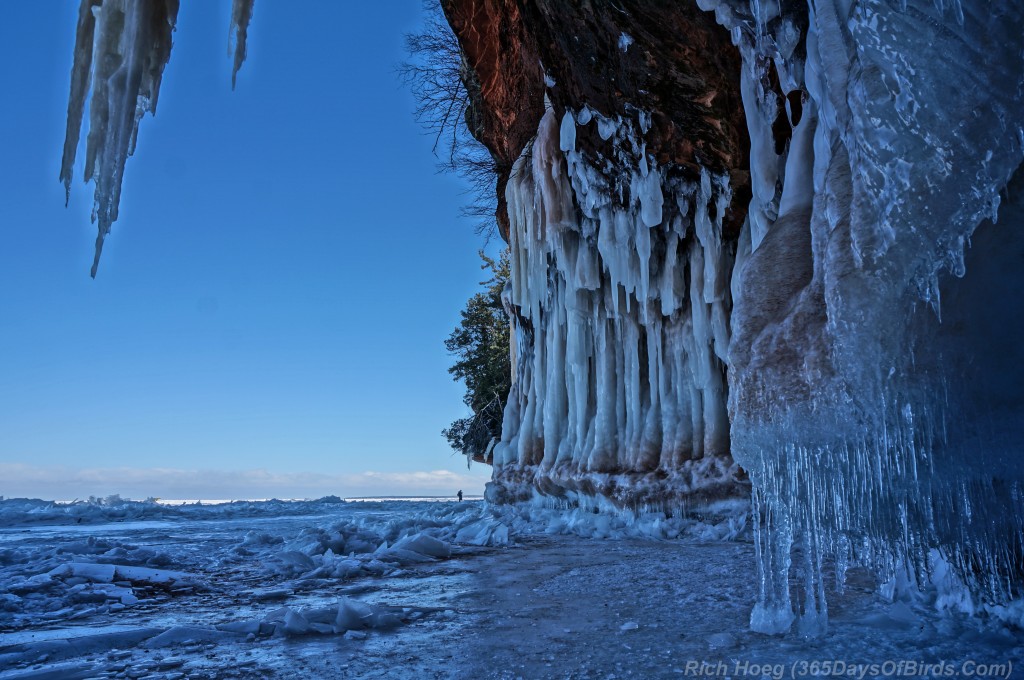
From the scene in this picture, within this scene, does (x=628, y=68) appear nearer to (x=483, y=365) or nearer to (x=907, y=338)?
(x=907, y=338)

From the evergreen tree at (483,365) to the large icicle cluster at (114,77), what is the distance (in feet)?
42.2

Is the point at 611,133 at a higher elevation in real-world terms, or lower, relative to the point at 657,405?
higher

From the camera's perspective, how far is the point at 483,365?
690 inches

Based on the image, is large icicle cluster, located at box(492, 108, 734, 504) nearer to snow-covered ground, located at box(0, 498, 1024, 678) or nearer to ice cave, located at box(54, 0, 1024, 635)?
ice cave, located at box(54, 0, 1024, 635)

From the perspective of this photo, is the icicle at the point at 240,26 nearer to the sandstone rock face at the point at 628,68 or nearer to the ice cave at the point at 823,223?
the ice cave at the point at 823,223

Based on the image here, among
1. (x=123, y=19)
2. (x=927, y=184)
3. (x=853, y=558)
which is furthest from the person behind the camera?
(x=123, y=19)

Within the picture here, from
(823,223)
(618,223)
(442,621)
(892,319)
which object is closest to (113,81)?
(442,621)

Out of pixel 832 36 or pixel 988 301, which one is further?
pixel 832 36

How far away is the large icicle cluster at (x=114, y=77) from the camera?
12.4 feet

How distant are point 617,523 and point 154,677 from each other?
6654mm

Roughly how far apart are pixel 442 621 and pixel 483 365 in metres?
15.0

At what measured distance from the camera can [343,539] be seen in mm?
5121

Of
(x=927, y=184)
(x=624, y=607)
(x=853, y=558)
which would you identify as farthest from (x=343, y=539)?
(x=927, y=184)

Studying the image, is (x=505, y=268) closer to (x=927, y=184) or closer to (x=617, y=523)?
(x=617, y=523)
